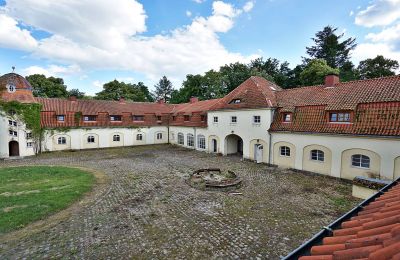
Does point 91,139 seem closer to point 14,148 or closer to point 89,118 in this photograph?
point 89,118

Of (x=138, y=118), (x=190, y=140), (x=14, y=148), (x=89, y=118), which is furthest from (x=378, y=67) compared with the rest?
(x=14, y=148)

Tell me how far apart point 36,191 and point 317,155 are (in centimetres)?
1888

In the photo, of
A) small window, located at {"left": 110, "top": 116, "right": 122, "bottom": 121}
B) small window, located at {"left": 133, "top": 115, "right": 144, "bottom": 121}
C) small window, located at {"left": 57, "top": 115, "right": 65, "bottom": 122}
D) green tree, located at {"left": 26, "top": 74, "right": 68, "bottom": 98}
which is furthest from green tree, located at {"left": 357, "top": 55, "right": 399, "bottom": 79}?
green tree, located at {"left": 26, "top": 74, "right": 68, "bottom": 98}

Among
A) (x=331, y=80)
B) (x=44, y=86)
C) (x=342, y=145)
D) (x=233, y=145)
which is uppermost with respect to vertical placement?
(x=44, y=86)

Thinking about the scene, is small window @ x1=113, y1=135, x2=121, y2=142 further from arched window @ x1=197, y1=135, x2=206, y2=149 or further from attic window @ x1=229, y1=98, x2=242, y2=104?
attic window @ x1=229, y1=98, x2=242, y2=104

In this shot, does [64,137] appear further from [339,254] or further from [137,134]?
[339,254]

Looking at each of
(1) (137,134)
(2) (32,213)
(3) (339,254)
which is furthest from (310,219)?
(1) (137,134)

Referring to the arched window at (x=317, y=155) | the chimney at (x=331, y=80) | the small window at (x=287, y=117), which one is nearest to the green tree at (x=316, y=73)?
the chimney at (x=331, y=80)

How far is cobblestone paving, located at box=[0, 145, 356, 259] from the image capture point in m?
7.43

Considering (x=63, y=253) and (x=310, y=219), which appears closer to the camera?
(x=63, y=253)

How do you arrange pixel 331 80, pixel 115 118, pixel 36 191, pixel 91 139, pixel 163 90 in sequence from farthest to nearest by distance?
pixel 163 90, pixel 115 118, pixel 91 139, pixel 331 80, pixel 36 191

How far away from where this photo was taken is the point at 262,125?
20547mm

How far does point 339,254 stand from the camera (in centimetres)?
223

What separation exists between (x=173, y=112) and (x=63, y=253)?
3060cm
